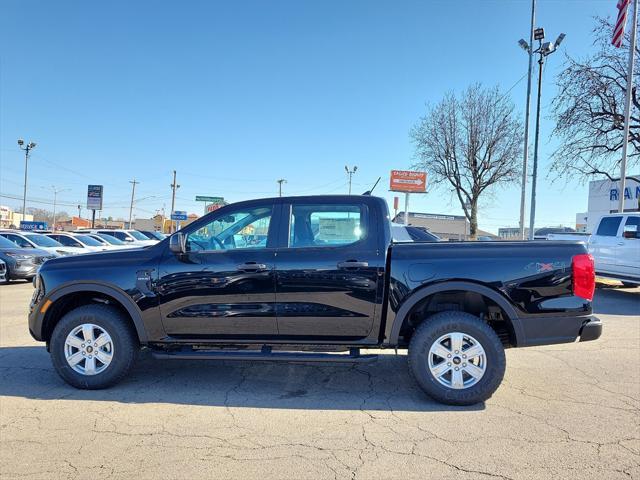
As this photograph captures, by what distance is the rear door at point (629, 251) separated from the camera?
34.7 feet

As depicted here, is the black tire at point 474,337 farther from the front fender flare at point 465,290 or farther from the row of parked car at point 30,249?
the row of parked car at point 30,249

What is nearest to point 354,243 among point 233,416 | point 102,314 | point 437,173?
point 233,416

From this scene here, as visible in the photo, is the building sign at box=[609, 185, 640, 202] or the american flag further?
the building sign at box=[609, 185, 640, 202]

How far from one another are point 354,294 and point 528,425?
5.90ft

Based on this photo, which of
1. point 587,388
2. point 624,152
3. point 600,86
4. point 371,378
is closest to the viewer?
point 587,388

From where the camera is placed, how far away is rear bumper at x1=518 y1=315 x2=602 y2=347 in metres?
3.94

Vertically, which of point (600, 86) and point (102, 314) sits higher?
point (600, 86)

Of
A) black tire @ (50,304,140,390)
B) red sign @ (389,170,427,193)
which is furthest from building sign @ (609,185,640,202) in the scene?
black tire @ (50,304,140,390)

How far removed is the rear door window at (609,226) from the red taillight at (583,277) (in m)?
8.87

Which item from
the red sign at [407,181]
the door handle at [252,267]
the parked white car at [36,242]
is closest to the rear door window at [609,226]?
the door handle at [252,267]

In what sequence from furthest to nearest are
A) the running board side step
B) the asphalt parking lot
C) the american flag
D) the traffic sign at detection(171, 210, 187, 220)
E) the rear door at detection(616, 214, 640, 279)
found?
the traffic sign at detection(171, 210, 187, 220) < the american flag < the rear door at detection(616, 214, 640, 279) < the running board side step < the asphalt parking lot

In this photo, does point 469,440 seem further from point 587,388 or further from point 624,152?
point 624,152

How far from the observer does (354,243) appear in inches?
166

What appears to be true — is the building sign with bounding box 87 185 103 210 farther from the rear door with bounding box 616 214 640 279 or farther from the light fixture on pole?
the rear door with bounding box 616 214 640 279
